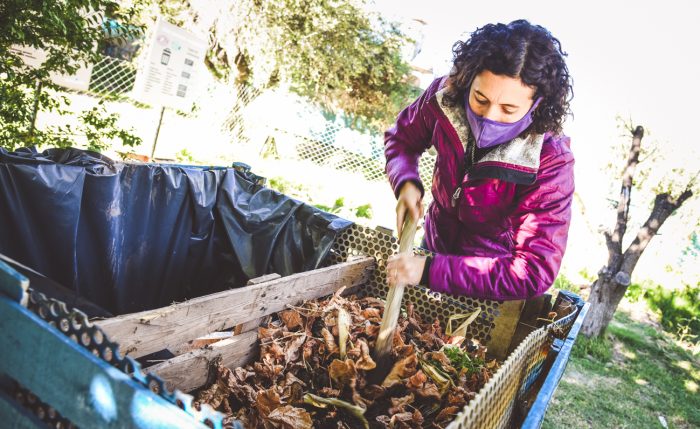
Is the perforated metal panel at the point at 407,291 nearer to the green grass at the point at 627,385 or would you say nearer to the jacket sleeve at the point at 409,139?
the jacket sleeve at the point at 409,139

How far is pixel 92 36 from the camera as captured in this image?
10.9 ft

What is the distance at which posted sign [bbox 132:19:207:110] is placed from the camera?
16.3ft

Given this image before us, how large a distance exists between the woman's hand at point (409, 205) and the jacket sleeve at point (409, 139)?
14cm

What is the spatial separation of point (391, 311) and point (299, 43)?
997cm

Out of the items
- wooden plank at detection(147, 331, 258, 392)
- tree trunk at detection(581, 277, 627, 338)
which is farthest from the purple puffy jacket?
tree trunk at detection(581, 277, 627, 338)

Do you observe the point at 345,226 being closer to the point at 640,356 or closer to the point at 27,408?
the point at 27,408

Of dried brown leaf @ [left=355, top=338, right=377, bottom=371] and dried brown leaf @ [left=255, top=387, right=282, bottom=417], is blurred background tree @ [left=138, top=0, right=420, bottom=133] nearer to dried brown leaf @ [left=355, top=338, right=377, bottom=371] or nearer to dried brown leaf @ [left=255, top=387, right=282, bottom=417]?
dried brown leaf @ [left=355, top=338, right=377, bottom=371]

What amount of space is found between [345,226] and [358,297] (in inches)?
18.5

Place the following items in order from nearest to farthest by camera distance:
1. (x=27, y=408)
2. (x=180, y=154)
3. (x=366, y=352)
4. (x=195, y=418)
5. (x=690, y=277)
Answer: (x=195, y=418) < (x=27, y=408) < (x=366, y=352) < (x=180, y=154) < (x=690, y=277)

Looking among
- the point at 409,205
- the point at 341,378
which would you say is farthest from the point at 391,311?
the point at 409,205

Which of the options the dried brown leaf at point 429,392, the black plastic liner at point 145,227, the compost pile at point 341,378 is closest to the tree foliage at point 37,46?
the black plastic liner at point 145,227

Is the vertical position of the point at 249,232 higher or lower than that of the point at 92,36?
lower

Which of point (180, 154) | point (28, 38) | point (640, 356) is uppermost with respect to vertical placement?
point (28, 38)

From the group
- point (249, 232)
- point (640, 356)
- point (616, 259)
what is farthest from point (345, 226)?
point (640, 356)
